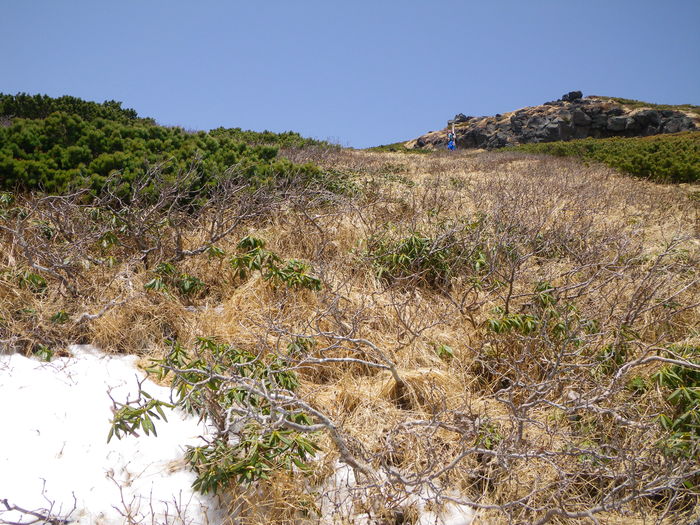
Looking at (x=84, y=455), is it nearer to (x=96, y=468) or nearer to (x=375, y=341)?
(x=96, y=468)

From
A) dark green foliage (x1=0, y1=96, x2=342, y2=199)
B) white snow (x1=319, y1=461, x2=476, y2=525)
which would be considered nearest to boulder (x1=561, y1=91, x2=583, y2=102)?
dark green foliage (x1=0, y1=96, x2=342, y2=199)

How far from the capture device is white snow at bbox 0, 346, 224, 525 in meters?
2.34

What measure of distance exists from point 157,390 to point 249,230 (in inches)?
96.7

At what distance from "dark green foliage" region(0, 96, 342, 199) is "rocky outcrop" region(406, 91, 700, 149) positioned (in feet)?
115

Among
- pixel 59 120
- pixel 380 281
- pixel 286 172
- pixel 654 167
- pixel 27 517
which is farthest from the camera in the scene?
pixel 654 167

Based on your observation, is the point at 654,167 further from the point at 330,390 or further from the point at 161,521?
the point at 161,521

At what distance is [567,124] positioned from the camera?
3922 cm

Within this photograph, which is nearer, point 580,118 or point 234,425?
point 234,425

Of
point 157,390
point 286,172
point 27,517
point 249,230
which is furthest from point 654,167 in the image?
point 27,517

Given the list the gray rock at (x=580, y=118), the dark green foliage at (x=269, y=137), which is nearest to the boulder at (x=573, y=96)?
the gray rock at (x=580, y=118)

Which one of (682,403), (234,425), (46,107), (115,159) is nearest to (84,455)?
(234,425)

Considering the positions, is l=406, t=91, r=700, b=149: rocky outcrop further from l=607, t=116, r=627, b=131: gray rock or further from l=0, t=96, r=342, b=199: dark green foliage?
l=0, t=96, r=342, b=199: dark green foliage

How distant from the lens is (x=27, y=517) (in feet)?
7.39

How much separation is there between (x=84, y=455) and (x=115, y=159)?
411 centimetres
